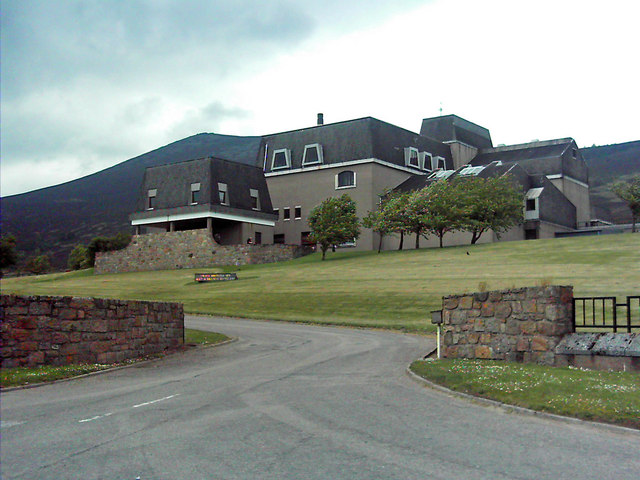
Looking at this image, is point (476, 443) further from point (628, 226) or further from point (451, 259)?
point (628, 226)

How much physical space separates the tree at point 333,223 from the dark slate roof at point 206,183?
12079 mm

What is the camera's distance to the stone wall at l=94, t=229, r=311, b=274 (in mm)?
68688

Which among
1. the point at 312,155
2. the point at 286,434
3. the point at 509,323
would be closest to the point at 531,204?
the point at 312,155

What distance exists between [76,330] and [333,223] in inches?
1952

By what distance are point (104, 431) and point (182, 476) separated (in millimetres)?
2745

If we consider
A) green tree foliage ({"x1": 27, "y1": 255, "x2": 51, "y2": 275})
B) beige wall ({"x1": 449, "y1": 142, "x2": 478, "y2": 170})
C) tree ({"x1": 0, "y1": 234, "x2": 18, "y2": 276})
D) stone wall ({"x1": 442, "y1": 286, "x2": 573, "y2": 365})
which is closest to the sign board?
tree ({"x1": 0, "y1": 234, "x2": 18, "y2": 276})

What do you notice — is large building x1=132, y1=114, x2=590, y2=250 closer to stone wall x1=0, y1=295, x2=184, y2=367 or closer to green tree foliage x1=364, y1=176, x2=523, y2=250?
green tree foliage x1=364, y1=176, x2=523, y2=250

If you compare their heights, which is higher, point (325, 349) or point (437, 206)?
point (437, 206)

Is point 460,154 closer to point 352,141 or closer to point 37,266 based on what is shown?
point 352,141

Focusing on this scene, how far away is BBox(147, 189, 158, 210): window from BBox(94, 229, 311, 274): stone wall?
438cm

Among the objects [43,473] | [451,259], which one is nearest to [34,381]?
[43,473]

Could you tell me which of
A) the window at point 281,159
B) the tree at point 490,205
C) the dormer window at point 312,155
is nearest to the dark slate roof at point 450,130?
the dormer window at point 312,155

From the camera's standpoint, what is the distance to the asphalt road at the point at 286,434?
7.58 m

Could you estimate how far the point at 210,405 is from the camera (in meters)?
11.7
